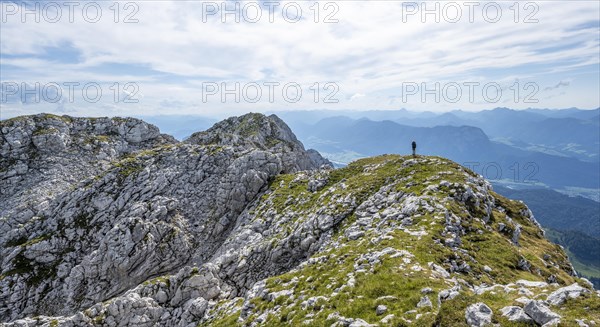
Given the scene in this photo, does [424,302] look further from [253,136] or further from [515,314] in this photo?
[253,136]

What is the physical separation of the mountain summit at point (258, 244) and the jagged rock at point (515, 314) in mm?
57

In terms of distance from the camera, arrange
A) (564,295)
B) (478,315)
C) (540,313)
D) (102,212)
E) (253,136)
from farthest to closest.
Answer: (253,136)
(102,212)
(564,295)
(478,315)
(540,313)

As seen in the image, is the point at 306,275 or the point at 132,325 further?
the point at 132,325

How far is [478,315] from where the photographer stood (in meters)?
14.5

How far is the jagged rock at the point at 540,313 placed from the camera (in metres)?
13.1

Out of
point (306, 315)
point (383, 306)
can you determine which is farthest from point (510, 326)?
point (306, 315)

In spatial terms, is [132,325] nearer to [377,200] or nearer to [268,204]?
[268,204]

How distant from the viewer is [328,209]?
40.9 meters

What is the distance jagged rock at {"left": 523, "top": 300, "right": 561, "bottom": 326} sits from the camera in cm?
1312

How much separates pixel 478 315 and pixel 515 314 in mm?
1627

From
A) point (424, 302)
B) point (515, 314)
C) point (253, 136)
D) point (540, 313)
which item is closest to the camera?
point (540, 313)

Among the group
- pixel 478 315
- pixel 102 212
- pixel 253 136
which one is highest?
pixel 253 136

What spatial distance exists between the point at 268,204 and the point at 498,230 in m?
33.8

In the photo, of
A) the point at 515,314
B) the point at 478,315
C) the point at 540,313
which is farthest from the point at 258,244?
the point at 540,313
